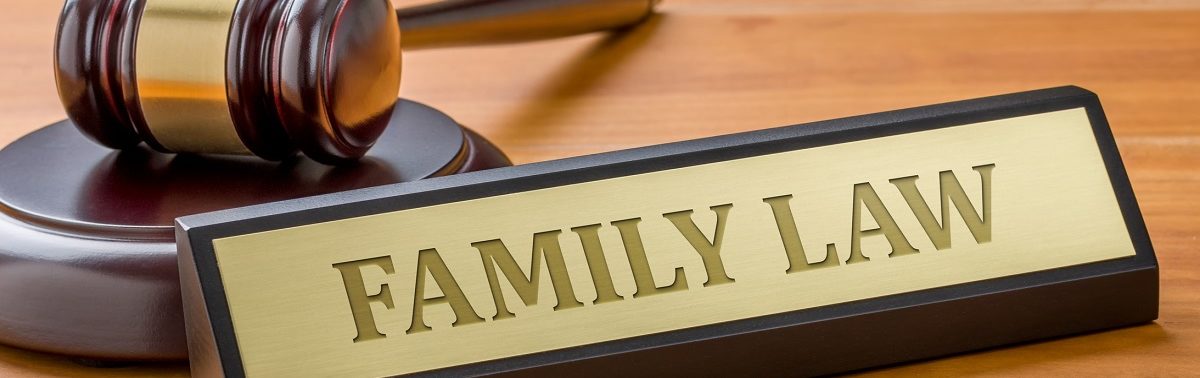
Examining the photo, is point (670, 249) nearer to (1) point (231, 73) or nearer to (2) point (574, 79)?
(1) point (231, 73)

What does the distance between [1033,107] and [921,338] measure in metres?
0.10

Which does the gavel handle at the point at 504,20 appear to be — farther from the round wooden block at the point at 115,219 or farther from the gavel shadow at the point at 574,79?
the round wooden block at the point at 115,219

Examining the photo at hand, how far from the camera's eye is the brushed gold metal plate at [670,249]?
390mm

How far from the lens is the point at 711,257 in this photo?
42 centimetres

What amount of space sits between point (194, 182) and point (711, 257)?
0.22 metres

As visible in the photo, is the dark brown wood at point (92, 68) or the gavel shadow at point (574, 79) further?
the gavel shadow at point (574, 79)

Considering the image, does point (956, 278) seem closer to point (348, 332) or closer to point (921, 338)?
point (921, 338)

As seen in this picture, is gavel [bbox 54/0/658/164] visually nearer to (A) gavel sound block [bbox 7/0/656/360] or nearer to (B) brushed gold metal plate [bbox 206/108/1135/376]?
(A) gavel sound block [bbox 7/0/656/360]

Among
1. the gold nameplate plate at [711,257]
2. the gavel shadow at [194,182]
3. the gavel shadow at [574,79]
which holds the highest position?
the gavel shadow at [574,79]

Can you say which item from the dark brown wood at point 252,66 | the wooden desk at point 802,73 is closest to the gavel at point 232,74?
the dark brown wood at point 252,66

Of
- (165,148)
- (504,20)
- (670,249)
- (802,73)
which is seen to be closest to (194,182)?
(165,148)

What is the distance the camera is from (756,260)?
1.39 ft

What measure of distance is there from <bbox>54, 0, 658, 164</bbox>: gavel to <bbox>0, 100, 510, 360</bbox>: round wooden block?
0.04 feet

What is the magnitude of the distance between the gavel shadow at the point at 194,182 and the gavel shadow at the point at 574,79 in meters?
0.25
